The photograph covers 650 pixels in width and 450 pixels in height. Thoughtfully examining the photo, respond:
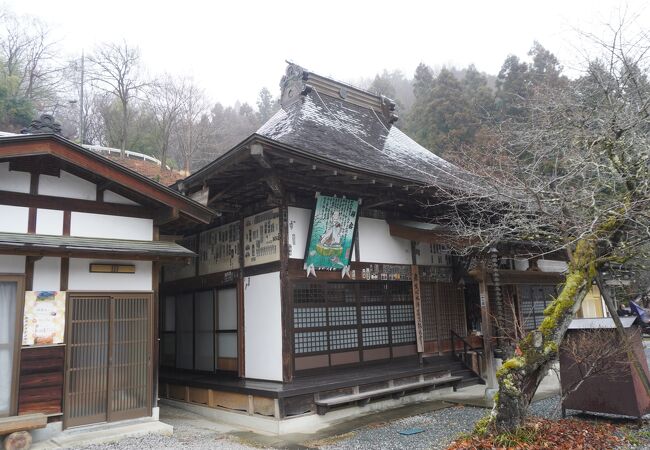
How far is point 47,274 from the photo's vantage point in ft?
24.3

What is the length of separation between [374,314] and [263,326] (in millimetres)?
2637

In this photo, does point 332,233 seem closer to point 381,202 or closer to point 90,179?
point 381,202

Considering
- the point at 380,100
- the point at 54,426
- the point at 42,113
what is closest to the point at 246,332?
the point at 54,426

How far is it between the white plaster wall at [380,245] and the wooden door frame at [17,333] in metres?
6.31

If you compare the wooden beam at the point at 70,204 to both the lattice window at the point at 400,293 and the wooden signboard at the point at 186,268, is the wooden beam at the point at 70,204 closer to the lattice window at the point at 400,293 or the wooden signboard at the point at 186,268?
the wooden signboard at the point at 186,268

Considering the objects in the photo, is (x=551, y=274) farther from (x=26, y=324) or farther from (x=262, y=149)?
(x=26, y=324)

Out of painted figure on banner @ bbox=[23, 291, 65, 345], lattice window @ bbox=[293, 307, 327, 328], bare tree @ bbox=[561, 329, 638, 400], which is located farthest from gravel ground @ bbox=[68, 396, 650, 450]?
lattice window @ bbox=[293, 307, 327, 328]

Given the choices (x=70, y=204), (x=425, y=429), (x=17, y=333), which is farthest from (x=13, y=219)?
(x=425, y=429)

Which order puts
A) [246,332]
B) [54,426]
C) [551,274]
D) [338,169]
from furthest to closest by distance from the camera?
[551,274]
[246,332]
[338,169]
[54,426]

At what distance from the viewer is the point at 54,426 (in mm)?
7051

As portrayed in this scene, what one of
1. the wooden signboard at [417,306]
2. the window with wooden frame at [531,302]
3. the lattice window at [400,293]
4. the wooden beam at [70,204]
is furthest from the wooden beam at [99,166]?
the window with wooden frame at [531,302]

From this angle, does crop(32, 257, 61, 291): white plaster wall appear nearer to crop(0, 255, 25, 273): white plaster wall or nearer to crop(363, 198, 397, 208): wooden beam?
crop(0, 255, 25, 273): white plaster wall

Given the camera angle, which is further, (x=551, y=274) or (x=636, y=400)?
(x=551, y=274)

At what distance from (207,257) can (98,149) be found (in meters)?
24.9
